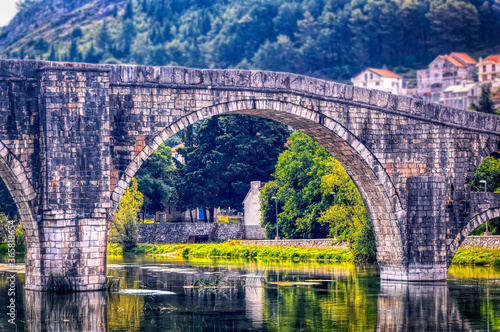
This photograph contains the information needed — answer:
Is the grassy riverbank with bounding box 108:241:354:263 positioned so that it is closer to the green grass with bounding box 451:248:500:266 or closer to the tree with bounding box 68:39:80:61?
the green grass with bounding box 451:248:500:266

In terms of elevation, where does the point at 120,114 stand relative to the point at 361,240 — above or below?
above

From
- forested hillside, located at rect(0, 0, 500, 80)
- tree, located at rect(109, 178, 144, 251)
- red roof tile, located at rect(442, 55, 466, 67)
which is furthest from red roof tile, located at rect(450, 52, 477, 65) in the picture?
tree, located at rect(109, 178, 144, 251)

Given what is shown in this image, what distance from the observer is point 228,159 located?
47.8 metres

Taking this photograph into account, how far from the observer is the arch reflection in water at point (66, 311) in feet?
50.1

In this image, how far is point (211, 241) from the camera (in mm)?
45750

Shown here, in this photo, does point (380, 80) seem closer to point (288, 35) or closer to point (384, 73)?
point (384, 73)

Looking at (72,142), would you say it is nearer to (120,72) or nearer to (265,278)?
(120,72)

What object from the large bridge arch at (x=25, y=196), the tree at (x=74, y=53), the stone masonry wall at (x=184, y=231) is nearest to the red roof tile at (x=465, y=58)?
the stone masonry wall at (x=184, y=231)

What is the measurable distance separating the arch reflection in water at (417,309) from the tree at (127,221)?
22.4 meters

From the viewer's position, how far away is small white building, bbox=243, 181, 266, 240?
149 feet

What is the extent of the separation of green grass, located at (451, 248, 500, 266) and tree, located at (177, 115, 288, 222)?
1863 centimetres

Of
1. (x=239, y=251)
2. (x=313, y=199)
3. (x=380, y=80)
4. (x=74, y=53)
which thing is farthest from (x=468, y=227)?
(x=74, y=53)

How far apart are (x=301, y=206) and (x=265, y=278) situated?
14.4 meters

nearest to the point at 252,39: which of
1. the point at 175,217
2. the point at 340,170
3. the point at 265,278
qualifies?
the point at 175,217
